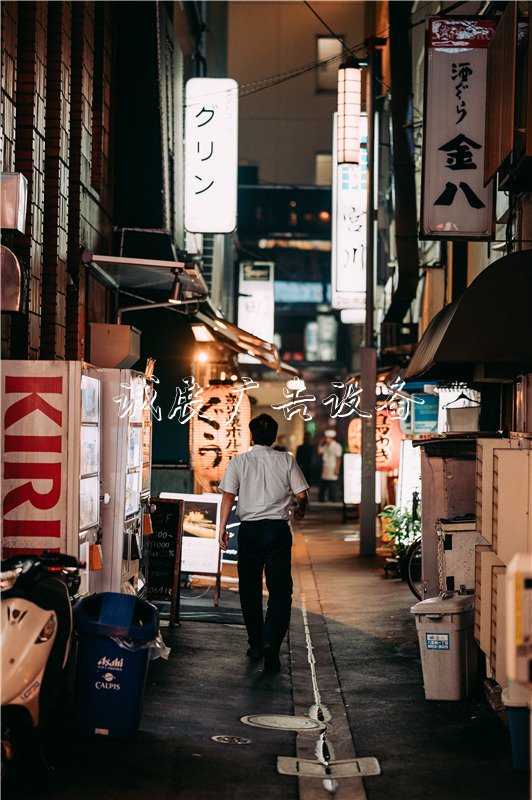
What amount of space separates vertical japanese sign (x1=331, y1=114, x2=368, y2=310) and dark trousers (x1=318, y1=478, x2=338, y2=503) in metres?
12.6

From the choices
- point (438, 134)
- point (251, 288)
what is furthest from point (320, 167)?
point (438, 134)

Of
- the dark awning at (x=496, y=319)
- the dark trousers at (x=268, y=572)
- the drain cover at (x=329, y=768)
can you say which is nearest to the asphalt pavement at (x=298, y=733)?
the drain cover at (x=329, y=768)

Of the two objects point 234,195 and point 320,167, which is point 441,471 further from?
point 320,167

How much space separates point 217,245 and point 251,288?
6.60 metres

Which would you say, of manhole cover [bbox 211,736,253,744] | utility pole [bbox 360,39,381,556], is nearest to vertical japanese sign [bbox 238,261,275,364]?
utility pole [bbox 360,39,381,556]

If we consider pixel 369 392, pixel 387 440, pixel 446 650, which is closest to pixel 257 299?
pixel 387 440

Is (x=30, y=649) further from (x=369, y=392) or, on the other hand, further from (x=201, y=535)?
(x=369, y=392)

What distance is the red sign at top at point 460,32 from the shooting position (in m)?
12.3

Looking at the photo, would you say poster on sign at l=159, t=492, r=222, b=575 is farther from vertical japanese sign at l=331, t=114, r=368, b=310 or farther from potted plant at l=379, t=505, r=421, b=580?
vertical japanese sign at l=331, t=114, r=368, b=310

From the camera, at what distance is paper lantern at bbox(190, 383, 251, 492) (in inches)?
718

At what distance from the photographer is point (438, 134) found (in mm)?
12508

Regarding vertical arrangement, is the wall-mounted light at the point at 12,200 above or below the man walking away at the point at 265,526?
above

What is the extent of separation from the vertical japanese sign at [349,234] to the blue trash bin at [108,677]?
56.9 ft

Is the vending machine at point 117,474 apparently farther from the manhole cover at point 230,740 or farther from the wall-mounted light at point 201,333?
the wall-mounted light at point 201,333
